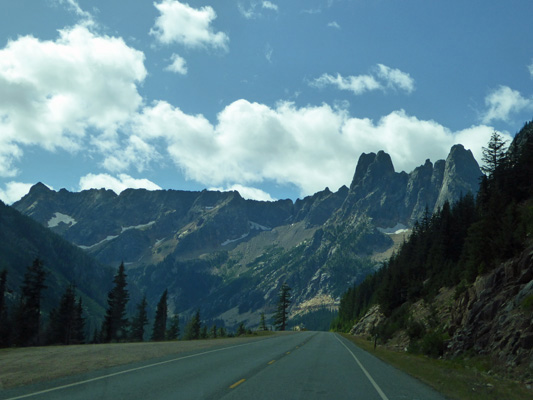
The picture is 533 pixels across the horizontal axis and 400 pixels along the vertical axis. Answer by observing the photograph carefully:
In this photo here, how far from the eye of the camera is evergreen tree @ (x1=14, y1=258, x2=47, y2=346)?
199 ft

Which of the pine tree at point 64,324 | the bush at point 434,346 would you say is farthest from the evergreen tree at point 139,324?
the bush at point 434,346

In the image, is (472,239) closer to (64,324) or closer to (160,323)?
(64,324)

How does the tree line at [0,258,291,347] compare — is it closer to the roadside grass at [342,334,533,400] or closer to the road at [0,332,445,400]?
the road at [0,332,445,400]

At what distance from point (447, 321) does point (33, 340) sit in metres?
56.1

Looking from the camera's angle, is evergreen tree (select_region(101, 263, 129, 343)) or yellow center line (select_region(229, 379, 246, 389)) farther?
evergreen tree (select_region(101, 263, 129, 343))

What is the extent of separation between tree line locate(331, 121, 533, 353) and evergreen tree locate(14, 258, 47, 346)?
46824 mm

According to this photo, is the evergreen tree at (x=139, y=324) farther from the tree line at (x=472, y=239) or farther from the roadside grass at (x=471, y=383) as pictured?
the roadside grass at (x=471, y=383)

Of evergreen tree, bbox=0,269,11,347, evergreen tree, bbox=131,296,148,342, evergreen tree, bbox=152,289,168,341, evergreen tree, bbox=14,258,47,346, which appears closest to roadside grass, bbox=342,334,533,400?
evergreen tree, bbox=14,258,47,346

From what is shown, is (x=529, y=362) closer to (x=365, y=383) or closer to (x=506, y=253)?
(x=365, y=383)

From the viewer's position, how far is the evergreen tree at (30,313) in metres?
60.8

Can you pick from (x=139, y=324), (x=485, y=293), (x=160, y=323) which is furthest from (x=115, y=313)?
(x=485, y=293)

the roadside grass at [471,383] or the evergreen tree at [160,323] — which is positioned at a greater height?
A: the roadside grass at [471,383]

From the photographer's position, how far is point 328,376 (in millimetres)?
17188

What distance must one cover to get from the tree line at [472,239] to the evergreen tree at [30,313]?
46.8m
